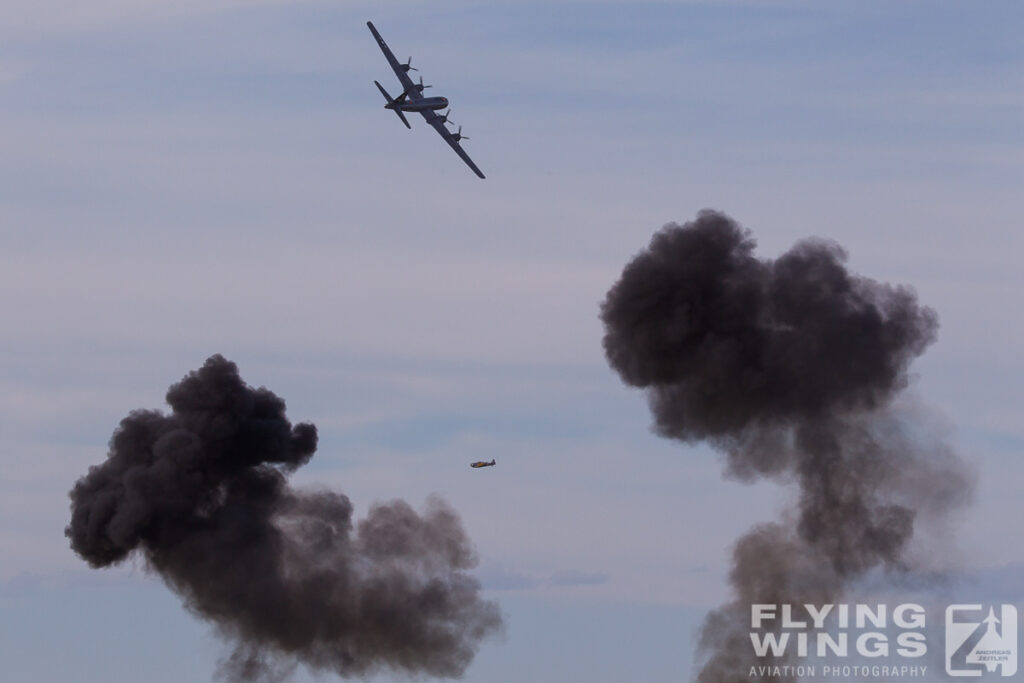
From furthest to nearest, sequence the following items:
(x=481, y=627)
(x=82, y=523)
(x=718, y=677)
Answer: (x=82, y=523), (x=481, y=627), (x=718, y=677)

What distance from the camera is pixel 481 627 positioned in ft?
604

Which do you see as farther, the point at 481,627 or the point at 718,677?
the point at 481,627

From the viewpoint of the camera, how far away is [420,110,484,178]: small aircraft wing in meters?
175

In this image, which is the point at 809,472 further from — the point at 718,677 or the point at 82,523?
the point at 82,523

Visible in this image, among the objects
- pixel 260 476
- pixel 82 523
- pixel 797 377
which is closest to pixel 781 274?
pixel 797 377

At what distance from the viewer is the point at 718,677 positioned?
6742 inches

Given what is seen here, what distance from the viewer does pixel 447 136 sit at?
6949 inches

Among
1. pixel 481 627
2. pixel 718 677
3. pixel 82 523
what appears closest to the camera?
pixel 718 677

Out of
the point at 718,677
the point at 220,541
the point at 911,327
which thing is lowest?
the point at 718,677

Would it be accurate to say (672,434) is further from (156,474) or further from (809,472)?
(156,474)

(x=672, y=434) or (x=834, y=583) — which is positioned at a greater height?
(x=672, y=434)

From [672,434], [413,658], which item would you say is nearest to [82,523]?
[413,658]

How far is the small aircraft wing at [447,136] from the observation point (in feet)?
573

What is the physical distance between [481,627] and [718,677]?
22.4 metres
